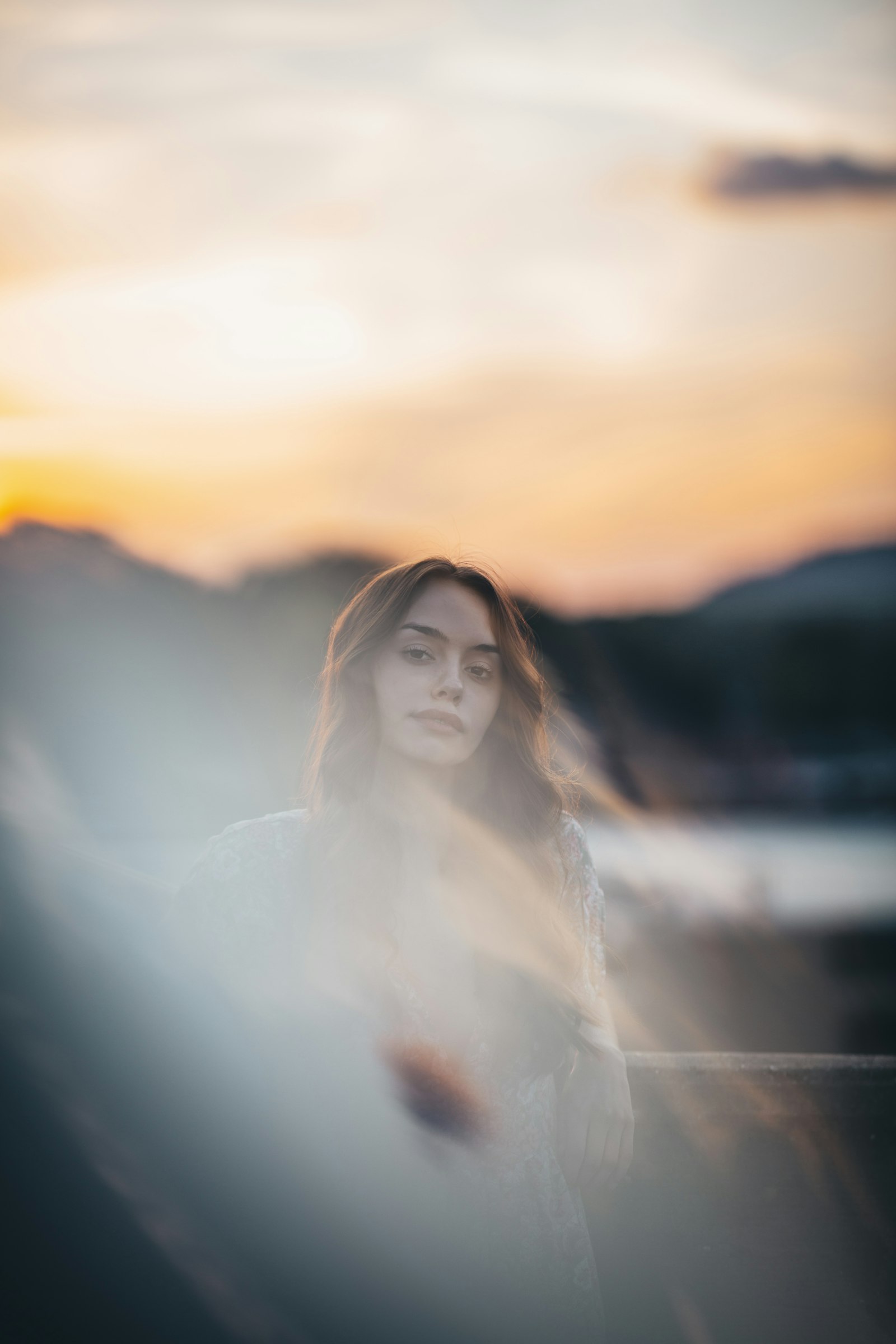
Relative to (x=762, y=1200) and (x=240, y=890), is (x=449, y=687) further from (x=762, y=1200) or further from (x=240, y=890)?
(x=762, y=1200)

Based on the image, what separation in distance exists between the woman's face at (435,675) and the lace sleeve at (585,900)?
1.12ft

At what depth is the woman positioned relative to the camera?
163cm

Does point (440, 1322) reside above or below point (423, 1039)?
below

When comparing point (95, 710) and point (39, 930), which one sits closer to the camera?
point (39, 930)

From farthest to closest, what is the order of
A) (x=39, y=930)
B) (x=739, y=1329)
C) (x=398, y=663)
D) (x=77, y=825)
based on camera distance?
(x=739, y=1329), (x=77, y=825), (x=398, y=663), (x=39, y=930)

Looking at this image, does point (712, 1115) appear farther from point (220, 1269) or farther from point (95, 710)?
point (95, 710)

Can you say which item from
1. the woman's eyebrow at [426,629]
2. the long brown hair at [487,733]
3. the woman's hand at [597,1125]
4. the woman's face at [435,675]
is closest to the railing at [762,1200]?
the woman's hand at [597,1125]

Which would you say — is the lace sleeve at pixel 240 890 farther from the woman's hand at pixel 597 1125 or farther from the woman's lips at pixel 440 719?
the woman's hand at pixel 597 1125

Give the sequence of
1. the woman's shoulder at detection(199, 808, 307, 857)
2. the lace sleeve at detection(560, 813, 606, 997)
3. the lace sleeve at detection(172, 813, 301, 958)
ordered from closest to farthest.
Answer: the lace sleeve at detection(172, 813, 301, 958), the woman's shoulder at detection(199, 808, 307, 857), the lace sleeve at detection(560, 813, 606, 997)

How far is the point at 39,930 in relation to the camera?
3.89ft

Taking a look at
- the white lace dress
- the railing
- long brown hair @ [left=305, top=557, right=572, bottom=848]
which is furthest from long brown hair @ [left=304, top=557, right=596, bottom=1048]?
the railing

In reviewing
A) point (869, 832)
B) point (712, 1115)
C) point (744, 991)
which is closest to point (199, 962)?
point (712, 1115)

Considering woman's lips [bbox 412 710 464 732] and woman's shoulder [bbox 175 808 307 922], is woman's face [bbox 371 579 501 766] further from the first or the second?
woman's shoulder [bbox 175 808 307 922]

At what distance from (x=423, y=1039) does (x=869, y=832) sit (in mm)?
22366
